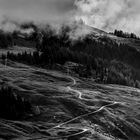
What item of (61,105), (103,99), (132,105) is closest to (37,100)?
(61,105)

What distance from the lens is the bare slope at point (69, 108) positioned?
96562mm

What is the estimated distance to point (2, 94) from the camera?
106 metres

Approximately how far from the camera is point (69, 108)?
126 metres

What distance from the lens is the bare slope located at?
9656cm

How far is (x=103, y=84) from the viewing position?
627ft

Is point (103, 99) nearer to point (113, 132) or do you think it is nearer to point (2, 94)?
point (113, 132)

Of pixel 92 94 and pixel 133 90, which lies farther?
pixel 133 90

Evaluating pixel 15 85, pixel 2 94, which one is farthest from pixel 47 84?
pixel 2 94

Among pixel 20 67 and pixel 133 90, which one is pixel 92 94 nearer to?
pixel 133 90

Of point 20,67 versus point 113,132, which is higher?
point 20,67

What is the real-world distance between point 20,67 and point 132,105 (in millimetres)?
67256

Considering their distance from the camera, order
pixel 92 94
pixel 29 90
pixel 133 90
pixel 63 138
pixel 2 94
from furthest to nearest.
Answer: pixel 133 90 → pixel 92 94 → pixel 29 90 → pixel 2 94 → pixel 63 138

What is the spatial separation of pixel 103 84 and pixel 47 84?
41160 mm

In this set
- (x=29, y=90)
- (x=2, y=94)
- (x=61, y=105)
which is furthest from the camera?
(x=29, y=90)
